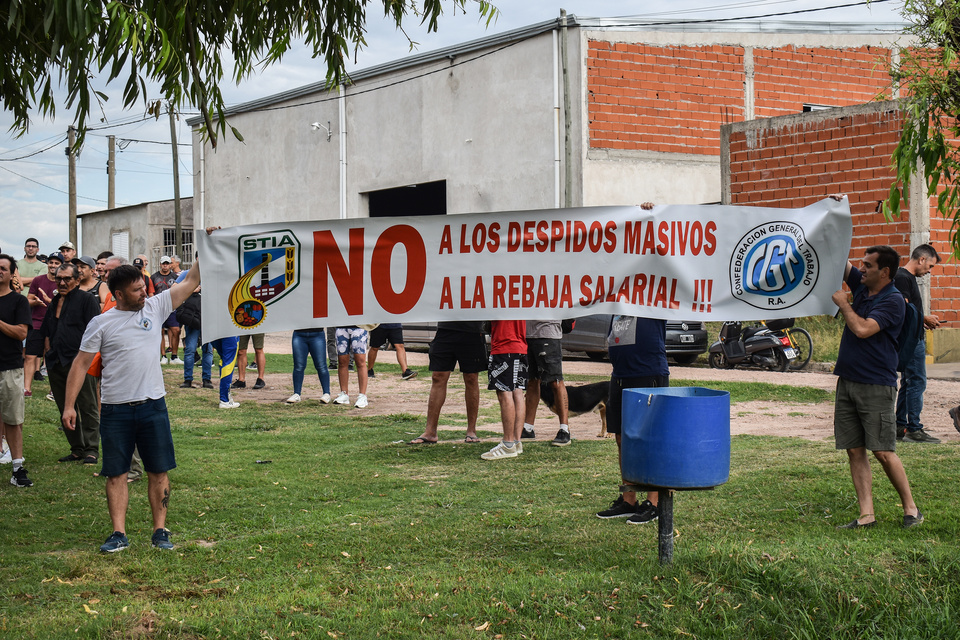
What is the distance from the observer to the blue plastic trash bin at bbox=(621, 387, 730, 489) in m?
5.17

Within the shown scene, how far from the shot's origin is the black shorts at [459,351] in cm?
948

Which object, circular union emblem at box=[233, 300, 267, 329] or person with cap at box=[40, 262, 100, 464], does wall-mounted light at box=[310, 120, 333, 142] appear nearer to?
person with cap at box=[40, 262, 100, 464]

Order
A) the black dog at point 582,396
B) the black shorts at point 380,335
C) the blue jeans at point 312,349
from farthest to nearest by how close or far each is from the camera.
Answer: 1. the black shorts at point 380,335
2. the blue jeans at point 312,349
3. the black dog at point 582,396

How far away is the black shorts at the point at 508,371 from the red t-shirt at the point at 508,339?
5 cm

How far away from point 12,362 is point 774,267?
6561 mm

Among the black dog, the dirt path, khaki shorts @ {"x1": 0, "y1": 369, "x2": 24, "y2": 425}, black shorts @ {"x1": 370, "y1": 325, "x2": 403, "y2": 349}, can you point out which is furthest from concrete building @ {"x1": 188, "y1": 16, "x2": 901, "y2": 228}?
khaki shorts @ {"x1": 0, "y1": 369, "x2": 24, "y2": 425}

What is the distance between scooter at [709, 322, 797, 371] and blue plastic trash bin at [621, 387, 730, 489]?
43.0ft

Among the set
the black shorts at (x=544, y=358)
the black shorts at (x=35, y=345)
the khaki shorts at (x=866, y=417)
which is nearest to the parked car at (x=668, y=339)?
the black shorts at (x=544, y=358)

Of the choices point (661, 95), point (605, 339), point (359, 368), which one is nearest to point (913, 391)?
point (359, 368)

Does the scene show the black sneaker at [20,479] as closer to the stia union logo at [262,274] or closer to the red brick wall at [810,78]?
the stia union logo at [262,274]

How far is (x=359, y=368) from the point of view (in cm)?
1322

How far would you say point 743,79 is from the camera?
27.2 m

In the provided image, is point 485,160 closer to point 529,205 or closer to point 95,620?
point 529,205

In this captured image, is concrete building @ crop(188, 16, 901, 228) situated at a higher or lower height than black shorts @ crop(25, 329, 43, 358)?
higher
